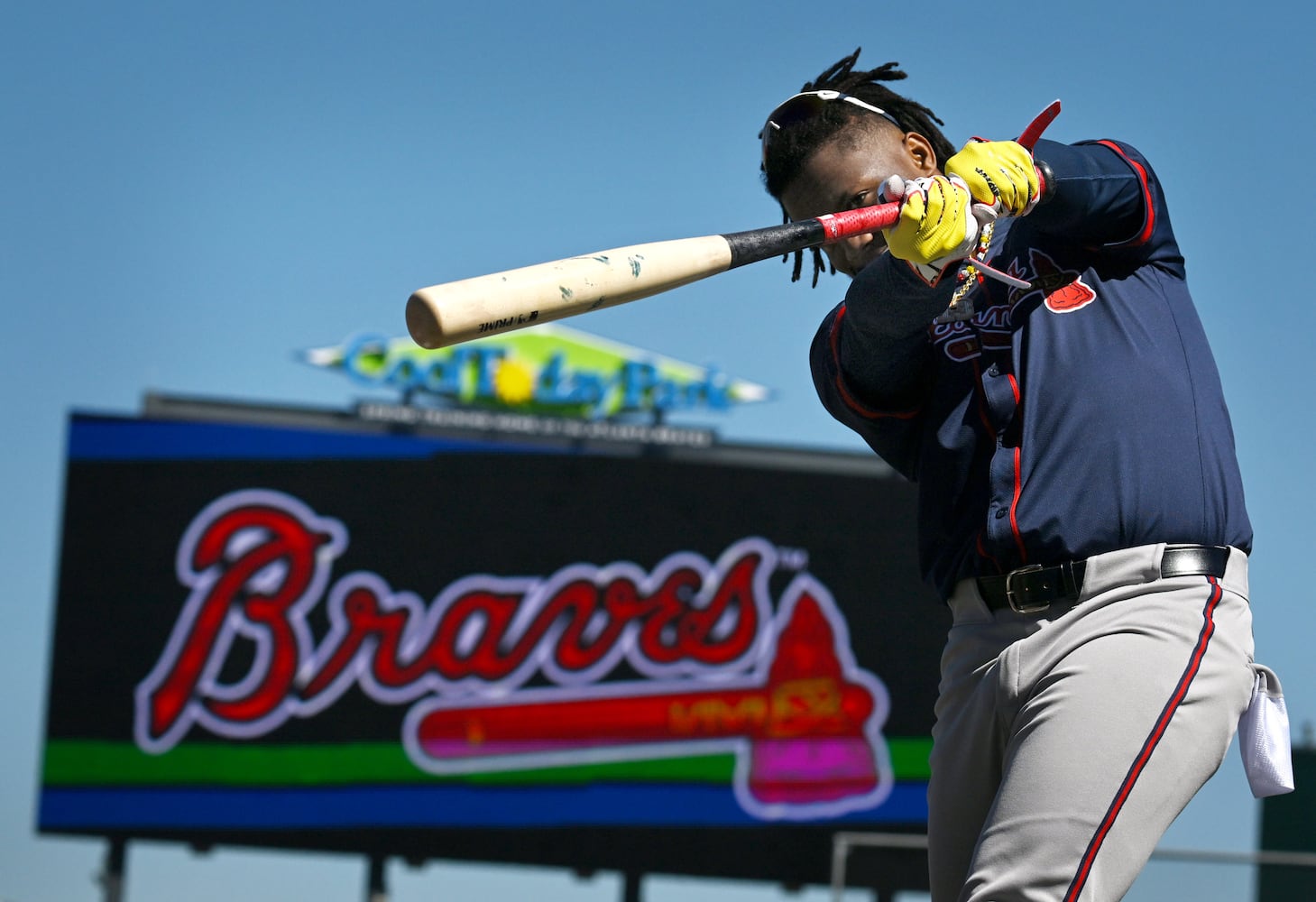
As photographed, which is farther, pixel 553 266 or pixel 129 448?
pixel 129 448

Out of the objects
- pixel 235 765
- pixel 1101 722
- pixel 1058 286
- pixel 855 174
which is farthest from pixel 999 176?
pixel 235 765

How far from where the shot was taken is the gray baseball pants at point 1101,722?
2.02 meters

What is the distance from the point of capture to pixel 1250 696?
221cm

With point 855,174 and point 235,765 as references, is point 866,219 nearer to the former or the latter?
point 855,174

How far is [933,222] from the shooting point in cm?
214

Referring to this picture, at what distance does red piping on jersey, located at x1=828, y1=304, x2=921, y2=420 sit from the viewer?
2.55 meters

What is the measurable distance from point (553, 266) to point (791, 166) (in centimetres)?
81

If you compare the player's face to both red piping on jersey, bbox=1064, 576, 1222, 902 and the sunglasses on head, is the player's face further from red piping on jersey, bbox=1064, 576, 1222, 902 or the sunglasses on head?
red piping on jersey, bbox=1064, 576, 1222, 902

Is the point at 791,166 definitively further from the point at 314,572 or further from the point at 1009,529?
the point at 314,572

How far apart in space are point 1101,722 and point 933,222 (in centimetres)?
73

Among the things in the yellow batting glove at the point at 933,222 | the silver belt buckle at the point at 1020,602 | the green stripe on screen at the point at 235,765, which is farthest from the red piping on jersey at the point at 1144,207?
the green stripe on screen at the point at 235,765

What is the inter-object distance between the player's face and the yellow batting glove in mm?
364

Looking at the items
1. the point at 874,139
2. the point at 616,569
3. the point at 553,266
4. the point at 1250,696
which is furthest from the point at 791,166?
the point at 616,569

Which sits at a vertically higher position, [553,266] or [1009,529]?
[553,266]
